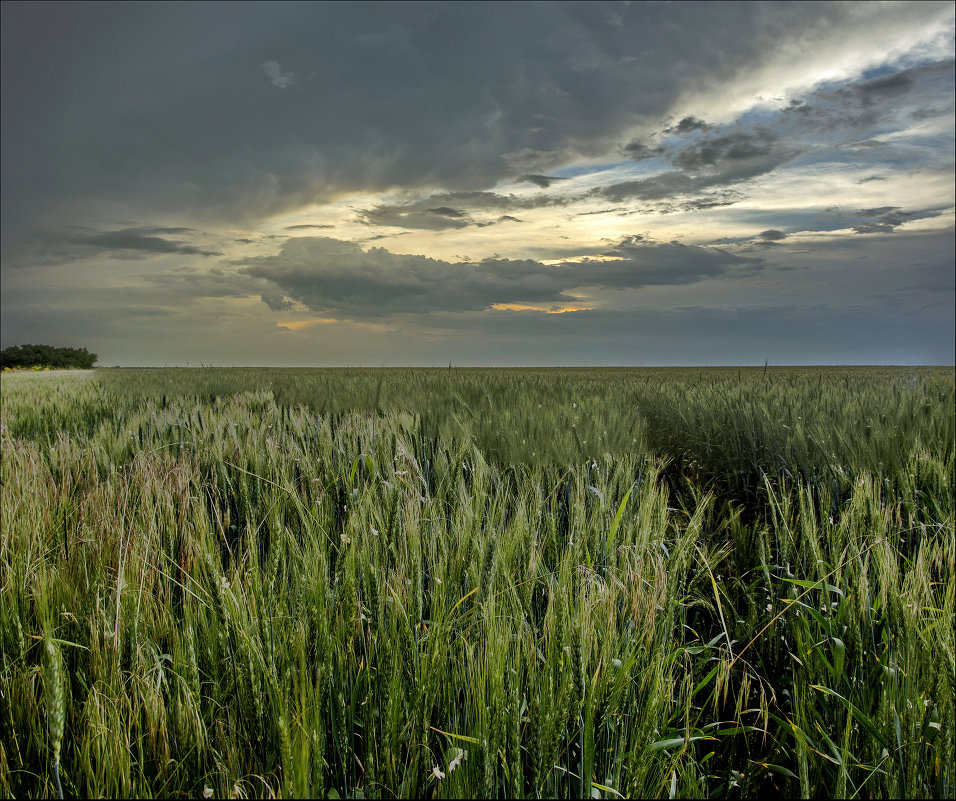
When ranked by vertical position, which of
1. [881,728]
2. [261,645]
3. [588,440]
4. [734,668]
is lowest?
[734,668]

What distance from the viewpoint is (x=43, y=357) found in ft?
196

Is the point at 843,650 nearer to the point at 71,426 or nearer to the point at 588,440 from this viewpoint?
the point at 588,440

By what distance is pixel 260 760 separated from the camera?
3.98 feet

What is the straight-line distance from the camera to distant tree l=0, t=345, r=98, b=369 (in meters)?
57.4

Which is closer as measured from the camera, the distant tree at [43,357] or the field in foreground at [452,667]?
the field in foreground at [452,667]

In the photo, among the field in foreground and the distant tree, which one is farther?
the distant tree

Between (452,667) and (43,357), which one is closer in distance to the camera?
(452,667)

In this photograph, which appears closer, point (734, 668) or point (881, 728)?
point (881, 728)

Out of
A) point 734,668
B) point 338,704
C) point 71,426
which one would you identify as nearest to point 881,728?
point 734,668

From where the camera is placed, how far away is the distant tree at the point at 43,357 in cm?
5738

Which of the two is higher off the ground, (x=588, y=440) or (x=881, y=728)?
(x=588, y=440)

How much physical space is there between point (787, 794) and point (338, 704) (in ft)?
3.28

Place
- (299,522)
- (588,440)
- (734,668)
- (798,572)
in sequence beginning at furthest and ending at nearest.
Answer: (588,440) < (299,522) < (798,572) < (734,668)

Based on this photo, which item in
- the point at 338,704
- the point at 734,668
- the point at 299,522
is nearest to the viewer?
the point at 338,704
